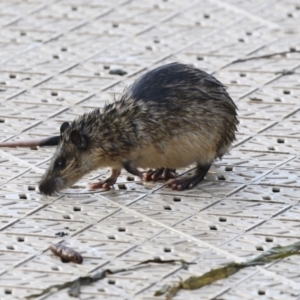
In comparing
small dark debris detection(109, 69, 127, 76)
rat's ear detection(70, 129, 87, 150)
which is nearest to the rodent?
rat's ear detection(70, 129, 87, 150)

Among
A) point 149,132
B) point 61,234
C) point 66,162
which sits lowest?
point 61,234

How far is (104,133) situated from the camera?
29.3ft

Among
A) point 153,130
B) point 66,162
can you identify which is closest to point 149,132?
point 153,130

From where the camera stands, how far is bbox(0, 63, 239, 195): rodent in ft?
29.1

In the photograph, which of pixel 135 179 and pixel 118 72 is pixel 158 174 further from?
pixel 118 72

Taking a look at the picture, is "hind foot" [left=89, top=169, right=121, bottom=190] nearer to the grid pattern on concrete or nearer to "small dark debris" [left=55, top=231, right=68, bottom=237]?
the grid pattern on concrete

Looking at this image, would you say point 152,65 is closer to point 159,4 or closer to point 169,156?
point 159,4

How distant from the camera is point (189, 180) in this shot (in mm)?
9070

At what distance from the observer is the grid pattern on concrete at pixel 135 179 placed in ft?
25.9

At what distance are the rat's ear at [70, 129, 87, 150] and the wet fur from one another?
3cm

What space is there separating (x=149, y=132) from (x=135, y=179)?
1.71 feet

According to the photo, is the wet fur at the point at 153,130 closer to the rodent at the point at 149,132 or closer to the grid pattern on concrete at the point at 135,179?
the rodent at the point at 149,132

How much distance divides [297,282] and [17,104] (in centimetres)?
364

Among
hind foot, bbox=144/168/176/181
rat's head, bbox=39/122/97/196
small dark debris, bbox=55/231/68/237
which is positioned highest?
rat's head, bbox=39/122/97/196
